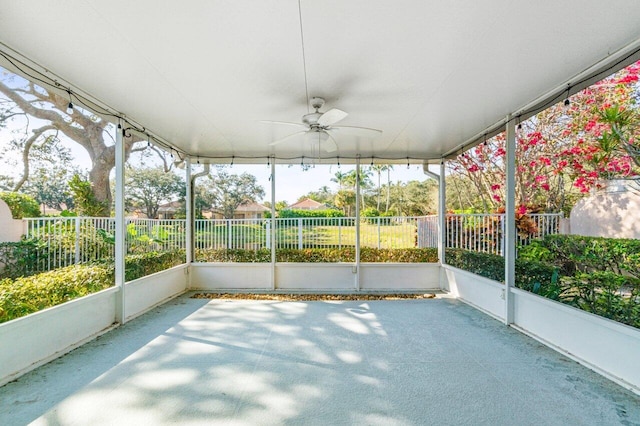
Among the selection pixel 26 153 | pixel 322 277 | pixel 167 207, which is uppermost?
pixel 26 153

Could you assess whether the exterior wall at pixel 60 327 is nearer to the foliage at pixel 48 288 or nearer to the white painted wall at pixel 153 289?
the white painted wall at pixel 153 289

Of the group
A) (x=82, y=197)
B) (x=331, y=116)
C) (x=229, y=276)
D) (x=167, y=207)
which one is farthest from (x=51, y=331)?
(x=167, y=207)

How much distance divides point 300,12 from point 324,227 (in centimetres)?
444

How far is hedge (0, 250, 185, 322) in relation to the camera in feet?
8.30

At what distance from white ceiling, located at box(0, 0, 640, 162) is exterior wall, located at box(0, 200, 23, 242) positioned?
3.20 m

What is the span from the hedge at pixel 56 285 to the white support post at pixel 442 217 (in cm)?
495

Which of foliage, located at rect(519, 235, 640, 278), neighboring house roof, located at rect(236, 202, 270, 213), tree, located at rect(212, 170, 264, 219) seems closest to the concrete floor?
foliage, located at rect(519, 235, 640, 278)

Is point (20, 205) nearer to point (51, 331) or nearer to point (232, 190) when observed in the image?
point (51, 331)

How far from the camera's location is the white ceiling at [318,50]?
5.83 feet

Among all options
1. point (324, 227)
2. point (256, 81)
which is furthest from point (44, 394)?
point (324, 227)

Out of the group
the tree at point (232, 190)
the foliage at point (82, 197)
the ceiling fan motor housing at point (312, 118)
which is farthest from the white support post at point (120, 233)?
the tree at point (232, 190)

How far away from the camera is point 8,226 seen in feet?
15.7

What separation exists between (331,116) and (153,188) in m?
10.4

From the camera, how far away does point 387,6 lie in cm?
174
